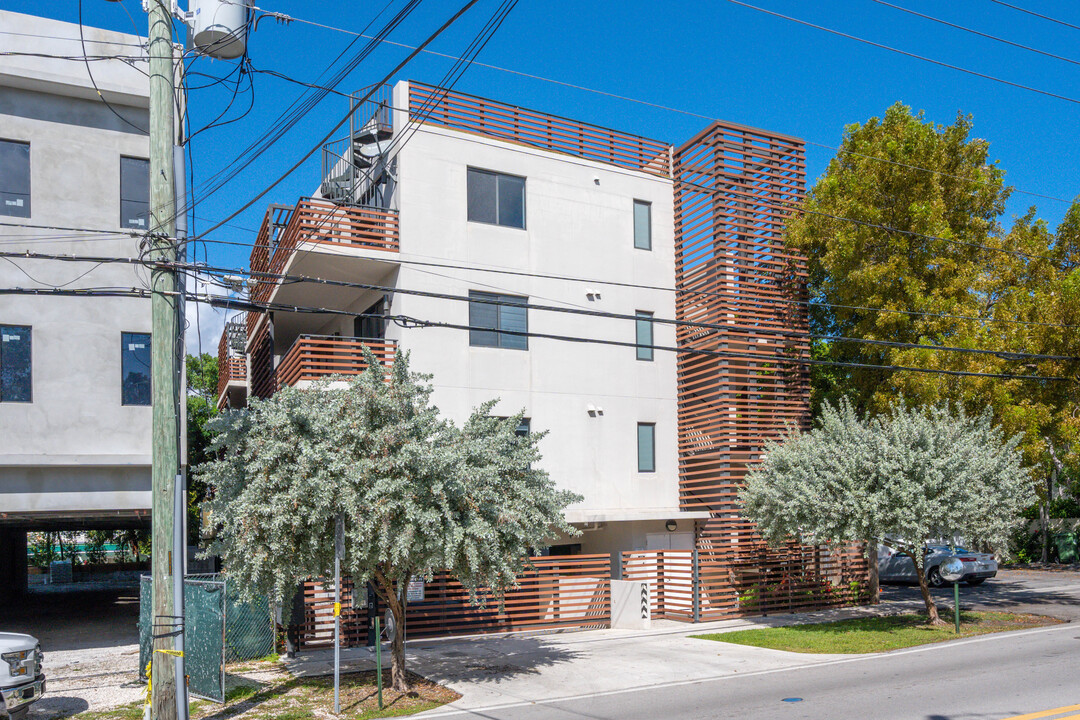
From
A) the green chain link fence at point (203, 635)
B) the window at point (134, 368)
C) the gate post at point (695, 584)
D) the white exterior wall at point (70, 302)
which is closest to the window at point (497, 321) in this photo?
the gate post at point (695, 584)

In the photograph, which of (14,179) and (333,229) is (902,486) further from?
(14,179)

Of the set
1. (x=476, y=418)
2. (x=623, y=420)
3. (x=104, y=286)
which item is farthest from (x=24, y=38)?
(x=623, y=420)

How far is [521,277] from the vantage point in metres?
21.4

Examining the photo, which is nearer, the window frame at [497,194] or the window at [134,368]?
A: the window at [134,368]

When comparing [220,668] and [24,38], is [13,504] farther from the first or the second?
[24,38]

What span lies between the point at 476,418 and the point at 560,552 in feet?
34.2

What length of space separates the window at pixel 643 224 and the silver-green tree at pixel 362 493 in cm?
1113

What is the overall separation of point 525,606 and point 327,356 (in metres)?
6.74

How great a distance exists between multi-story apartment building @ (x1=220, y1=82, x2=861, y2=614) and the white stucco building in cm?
5

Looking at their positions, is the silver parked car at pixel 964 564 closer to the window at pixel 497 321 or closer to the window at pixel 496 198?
the window at pixel 497 321

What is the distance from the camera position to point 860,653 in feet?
52.7

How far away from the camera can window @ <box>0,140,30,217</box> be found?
17.2 metres

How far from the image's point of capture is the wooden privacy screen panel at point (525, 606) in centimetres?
1853

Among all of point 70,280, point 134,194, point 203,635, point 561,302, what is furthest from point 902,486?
point 70,280
